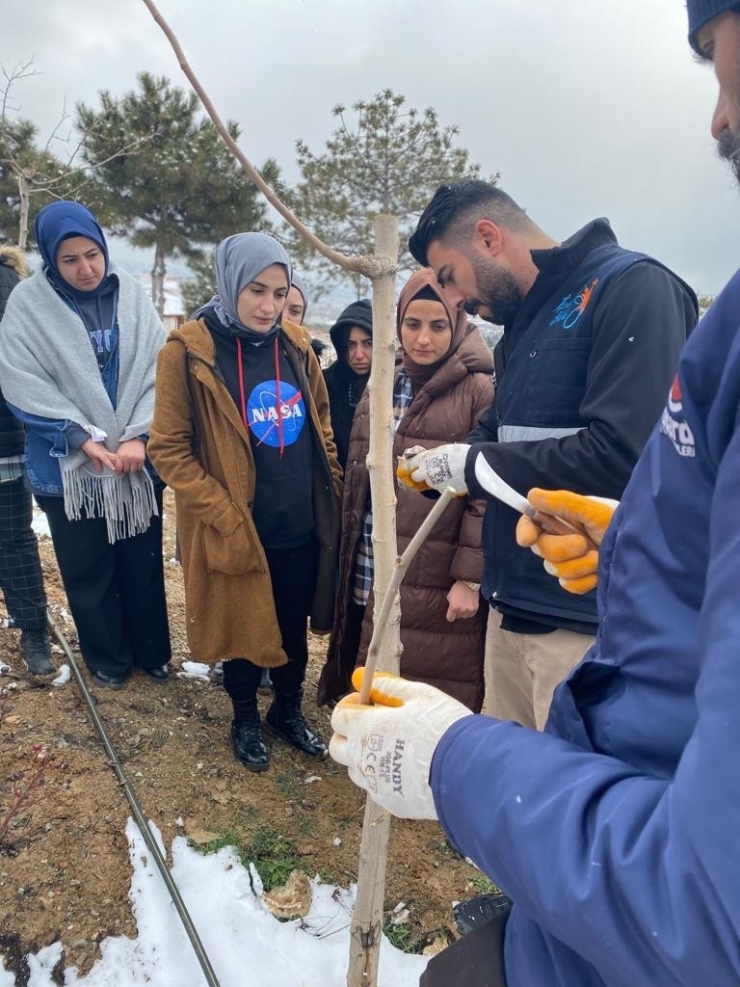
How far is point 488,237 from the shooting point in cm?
178

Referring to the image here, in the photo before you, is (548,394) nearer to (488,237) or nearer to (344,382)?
(488,237)

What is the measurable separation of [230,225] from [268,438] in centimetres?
1063

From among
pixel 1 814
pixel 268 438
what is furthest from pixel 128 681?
pixel 268 438

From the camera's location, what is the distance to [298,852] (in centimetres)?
223

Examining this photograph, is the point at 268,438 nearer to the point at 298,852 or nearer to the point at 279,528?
the point at 279,528

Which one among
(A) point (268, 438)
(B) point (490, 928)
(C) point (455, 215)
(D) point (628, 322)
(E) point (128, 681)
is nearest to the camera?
(B) point (490, 928)

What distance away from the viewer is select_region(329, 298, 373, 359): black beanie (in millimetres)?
3018

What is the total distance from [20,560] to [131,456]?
0.79 metres

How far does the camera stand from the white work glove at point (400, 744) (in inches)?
32.3

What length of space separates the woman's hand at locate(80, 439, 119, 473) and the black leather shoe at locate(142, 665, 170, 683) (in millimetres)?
1018

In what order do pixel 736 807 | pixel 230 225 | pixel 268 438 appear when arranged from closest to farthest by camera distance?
pixel 736 807, pixel 268 438, pixel 230 225

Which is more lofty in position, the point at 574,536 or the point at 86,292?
the point at 86,292

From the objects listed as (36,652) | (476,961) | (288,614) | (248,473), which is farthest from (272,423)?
(476,961)

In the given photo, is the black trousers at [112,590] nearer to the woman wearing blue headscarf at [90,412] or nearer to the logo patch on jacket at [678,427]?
the woman wearing blue headscarf at [90,412]
